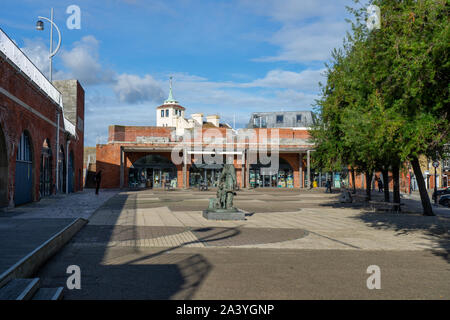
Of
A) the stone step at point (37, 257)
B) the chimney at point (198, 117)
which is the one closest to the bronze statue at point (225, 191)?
the stone step at point (37, 257)

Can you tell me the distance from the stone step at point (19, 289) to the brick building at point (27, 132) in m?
13.0

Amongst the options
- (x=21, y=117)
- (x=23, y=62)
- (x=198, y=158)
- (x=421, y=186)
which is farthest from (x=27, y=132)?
(x=198, y=158)

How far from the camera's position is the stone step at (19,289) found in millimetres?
4758

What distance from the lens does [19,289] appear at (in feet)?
16.7

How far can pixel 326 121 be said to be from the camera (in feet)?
71.2

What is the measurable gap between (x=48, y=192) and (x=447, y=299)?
25669 mm

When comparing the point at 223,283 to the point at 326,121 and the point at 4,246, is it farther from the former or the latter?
the point at 326,121

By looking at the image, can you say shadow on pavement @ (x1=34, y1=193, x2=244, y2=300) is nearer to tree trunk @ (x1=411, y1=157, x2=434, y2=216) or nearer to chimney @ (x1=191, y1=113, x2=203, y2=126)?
tree trunk @ (x1=411, y1=157, x2=434, y2=216)

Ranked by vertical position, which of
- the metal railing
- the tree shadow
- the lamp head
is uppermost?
the lamp head

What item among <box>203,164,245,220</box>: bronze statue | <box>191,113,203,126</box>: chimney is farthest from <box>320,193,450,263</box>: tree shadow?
<box>191,113,203,126</box>: chimney

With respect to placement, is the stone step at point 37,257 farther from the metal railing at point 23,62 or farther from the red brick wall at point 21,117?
the metal railing at point 23,62

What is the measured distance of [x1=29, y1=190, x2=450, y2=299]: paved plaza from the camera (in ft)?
19.6

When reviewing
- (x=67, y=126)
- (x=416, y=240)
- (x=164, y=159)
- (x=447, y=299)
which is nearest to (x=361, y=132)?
(x=416, y=240)

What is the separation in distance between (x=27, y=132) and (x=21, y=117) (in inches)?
73.1
